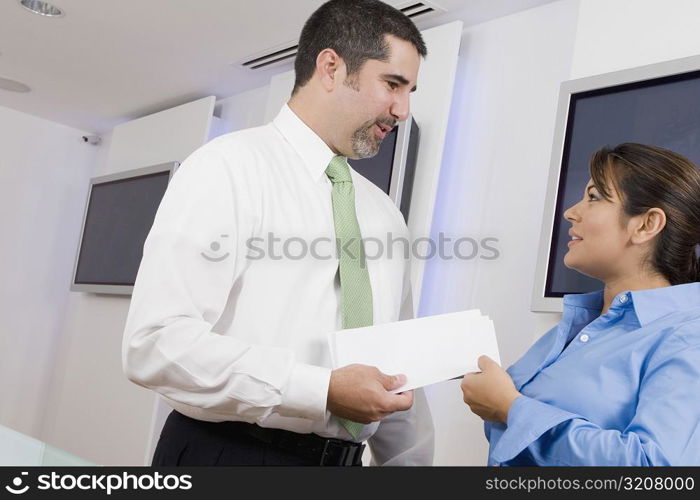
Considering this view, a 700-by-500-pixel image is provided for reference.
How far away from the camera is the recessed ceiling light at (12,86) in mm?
5002

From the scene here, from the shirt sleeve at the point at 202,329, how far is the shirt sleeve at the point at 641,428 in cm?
36

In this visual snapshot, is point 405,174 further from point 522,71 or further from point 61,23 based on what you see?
point 61,23

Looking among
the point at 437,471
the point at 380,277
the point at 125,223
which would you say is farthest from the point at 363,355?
the point at 125,223

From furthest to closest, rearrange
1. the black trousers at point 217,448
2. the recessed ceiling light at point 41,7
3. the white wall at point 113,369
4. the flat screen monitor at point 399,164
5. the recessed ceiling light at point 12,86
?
the recessed ceiling light at point 12,86 → the white wall at point 113,369 → the recessed ceiling light at point 41,7 → the flat screen monitor at point 399,164 → the black trousers at point 217,448

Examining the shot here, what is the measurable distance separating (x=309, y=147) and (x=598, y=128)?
1.01m

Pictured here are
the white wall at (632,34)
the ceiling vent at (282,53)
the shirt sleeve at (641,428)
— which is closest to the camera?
the shirt sleeve at (641,428)

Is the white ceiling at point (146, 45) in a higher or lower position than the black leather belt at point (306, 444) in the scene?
higher

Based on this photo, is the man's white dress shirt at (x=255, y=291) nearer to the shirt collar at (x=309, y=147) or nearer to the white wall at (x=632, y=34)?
the shirt collar at (x=309, y=147)

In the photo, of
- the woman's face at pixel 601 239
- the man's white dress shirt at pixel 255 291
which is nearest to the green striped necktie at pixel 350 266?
the man's white dress shirt at pixel 255 291

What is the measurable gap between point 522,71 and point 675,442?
2147 mm

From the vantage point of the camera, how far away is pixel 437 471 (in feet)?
3.14

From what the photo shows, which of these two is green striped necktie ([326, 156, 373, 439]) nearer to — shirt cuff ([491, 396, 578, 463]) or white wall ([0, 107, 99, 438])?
shirt cuff ([491, 396, 578, 463])

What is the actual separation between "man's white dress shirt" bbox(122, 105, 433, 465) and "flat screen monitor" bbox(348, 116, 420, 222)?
3.82ft

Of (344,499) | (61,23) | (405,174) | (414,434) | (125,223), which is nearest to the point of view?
(344,499)
